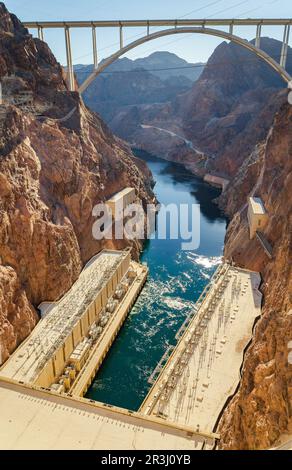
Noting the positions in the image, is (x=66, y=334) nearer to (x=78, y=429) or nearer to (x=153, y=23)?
(x=78, y=429)

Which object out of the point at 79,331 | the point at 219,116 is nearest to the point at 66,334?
the point at 79,331

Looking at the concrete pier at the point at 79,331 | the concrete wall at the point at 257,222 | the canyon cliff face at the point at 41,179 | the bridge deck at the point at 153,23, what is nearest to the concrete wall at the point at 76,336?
the concrete pier at the point at 79,331

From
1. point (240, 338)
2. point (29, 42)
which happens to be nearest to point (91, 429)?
point (240, 338)

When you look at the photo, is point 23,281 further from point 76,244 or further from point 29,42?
point 29,42

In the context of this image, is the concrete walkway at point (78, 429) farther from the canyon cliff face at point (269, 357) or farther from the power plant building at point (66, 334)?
the power plant building at point (66, 334)

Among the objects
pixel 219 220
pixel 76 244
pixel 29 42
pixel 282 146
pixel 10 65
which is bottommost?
pixel 219 220

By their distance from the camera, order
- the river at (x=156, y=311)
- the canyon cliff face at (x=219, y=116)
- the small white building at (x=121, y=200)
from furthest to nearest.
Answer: the canyon cliff face at (x=219, y=116) → the small white building at (x=121, y=200) → the river at (x=156, y=311)

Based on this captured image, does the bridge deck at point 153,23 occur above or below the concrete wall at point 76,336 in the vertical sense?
above
